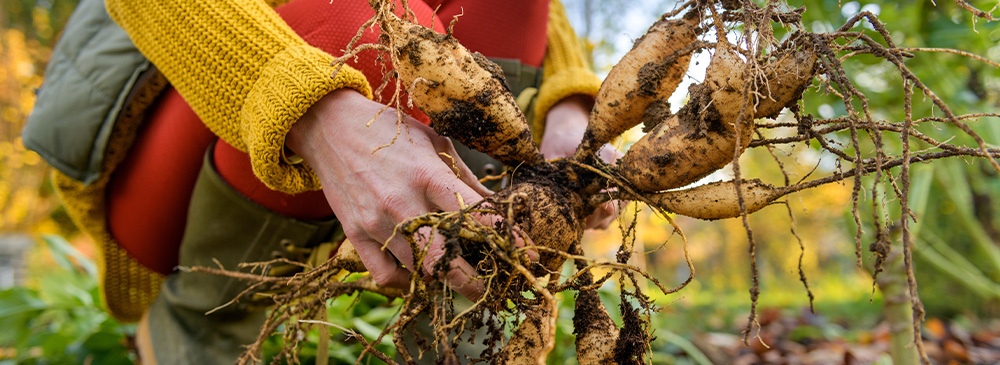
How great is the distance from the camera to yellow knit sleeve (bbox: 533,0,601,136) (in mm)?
1311

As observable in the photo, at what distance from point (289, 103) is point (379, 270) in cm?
27

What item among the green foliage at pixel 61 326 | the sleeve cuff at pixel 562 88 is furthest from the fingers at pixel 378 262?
the green foliage at pixel 61 326

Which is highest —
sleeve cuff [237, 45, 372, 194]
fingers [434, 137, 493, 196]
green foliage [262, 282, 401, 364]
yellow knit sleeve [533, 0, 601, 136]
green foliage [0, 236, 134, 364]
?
yellow knit sleeve [533, 0, 601, 136]

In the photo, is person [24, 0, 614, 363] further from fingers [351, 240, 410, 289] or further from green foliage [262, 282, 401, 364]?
green foliage [262, 282, 401, 364]

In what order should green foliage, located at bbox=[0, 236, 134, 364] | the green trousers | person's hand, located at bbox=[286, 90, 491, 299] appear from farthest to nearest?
green foliage, located at bbox=[0, 236, 134, 364] < the green trousers < person's hand, located at bbox=[286, 90, 491, 299]

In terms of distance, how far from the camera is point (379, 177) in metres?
0.69

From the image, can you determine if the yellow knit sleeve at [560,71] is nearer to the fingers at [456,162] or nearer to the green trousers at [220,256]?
the green trousers at [220,256]

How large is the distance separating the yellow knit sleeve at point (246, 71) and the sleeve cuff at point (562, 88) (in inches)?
24.1

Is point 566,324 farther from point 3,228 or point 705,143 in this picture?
point 3,228

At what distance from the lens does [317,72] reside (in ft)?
2.42

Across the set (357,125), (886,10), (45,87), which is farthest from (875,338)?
(45,87)

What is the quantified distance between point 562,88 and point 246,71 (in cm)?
75

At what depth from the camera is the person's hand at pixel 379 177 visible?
2.26ft

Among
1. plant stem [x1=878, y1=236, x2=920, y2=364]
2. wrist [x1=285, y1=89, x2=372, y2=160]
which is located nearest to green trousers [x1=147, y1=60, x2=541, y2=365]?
wrist [x1=285, y1=89, x2=372, y2=160]
